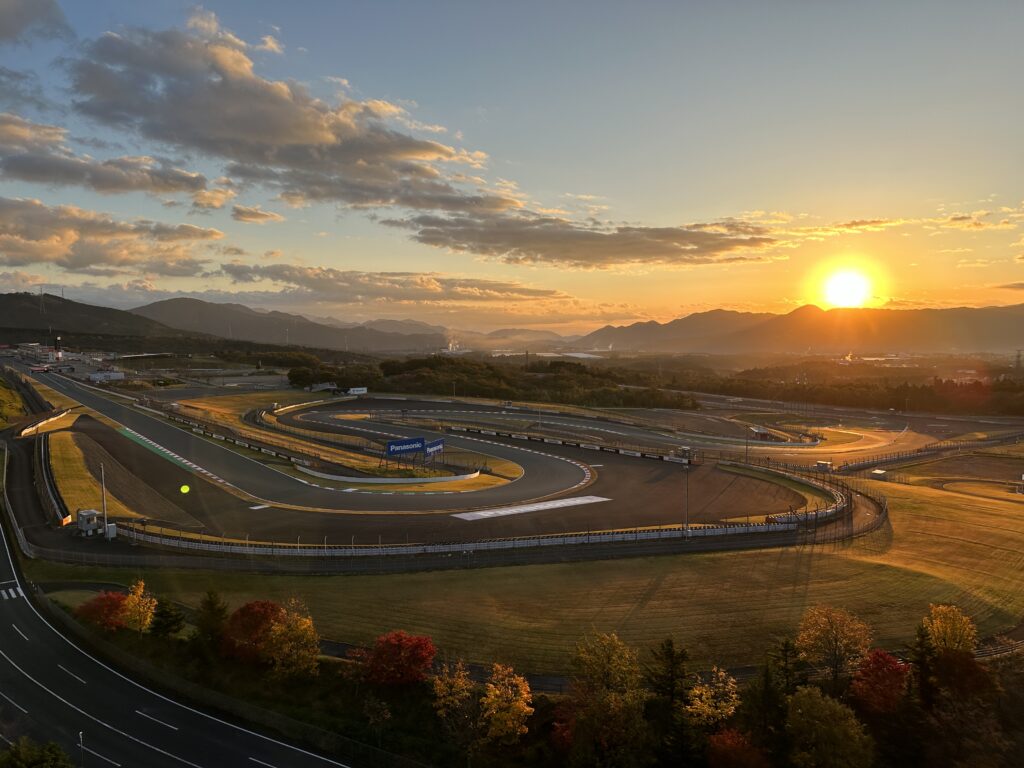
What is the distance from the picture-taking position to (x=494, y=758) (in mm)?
22922

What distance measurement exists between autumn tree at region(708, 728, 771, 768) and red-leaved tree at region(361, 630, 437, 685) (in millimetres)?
11294

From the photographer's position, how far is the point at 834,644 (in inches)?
1007

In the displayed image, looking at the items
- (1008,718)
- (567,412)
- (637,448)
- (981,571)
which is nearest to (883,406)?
(567,412)

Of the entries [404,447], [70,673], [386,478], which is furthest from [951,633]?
[404,447]

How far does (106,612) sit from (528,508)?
29.9m

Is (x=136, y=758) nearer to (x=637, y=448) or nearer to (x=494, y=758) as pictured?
(x=494, y=758)

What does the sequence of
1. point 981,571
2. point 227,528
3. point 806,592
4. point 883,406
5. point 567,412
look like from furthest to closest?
point 883,406 < point 567,412 < point 227,528 < point 981,571 < point 806,592

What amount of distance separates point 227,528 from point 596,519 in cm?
2733

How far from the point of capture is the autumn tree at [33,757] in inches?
816

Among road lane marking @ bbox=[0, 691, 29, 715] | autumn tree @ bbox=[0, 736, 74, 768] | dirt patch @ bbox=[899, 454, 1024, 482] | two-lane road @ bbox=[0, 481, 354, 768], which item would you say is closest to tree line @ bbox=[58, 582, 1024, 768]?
two-lane road @ bbox=[0, 481, 354, 768]

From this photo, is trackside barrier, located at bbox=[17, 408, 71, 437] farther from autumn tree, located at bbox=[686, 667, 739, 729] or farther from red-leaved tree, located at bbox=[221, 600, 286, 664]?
autumn tree, located at bbox=[686, 667, 739, 729]

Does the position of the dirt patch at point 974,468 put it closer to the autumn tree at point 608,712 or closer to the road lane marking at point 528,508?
the road lane marking at point 528,508

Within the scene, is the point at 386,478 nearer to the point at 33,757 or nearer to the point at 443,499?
the point at 443,499

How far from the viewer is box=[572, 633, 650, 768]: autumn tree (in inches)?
846
